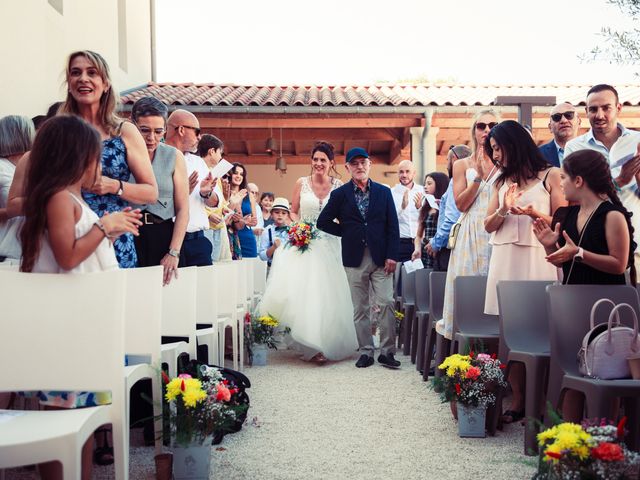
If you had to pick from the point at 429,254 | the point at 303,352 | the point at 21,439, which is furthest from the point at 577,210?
the point at 303,352

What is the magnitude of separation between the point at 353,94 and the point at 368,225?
29.9 ft

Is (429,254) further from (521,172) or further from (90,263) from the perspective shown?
(90,263)

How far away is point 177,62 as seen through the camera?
47062mm

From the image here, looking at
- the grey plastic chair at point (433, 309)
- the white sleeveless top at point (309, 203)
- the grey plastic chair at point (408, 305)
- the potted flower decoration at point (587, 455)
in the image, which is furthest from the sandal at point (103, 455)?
the white sleeveless top at point (309, 203)

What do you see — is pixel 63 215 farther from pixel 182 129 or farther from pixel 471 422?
pixel 182 129

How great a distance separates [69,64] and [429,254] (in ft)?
15.0

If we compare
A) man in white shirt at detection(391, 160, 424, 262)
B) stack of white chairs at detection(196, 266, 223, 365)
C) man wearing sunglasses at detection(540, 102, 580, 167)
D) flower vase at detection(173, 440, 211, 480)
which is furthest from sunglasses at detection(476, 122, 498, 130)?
man in white shirt at detection(391, 160, 424, 262)

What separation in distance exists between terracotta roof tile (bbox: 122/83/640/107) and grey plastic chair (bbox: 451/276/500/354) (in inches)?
363

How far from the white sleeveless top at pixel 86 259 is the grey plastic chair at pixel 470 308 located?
278cm

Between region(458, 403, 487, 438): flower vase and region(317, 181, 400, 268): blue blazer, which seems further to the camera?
region(317, 181, 400, 268): blue blazer

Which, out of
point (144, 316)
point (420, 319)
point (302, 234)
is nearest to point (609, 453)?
point (144, 316)

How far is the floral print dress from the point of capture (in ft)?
12.7

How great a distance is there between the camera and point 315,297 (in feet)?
24.9

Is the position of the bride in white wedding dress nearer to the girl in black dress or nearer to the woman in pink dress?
the woman in pink dress
